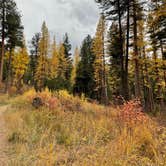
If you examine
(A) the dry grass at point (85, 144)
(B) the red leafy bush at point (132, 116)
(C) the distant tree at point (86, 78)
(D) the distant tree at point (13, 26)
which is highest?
(D) the distant tree at point (13, 26)

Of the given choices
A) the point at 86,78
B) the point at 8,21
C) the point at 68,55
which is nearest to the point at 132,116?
the point at 8,21

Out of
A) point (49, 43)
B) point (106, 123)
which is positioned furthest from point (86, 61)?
point (106, 123)

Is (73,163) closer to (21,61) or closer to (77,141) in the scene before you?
(77,141)

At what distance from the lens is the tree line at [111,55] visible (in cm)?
1469

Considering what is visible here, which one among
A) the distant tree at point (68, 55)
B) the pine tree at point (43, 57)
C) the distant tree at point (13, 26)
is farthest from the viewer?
the distant tree at point (68, 55)

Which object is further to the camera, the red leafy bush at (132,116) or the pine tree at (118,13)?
the pine tree at (118,13)

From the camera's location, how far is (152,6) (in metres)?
14.4

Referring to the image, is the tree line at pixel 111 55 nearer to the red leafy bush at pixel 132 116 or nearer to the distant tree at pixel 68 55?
the distant tree at pixel 68 55

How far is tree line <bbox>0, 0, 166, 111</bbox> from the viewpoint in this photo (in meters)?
14.7

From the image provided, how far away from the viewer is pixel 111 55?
92.3ft

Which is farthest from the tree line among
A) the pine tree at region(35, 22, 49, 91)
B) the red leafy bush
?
the red leafy bush

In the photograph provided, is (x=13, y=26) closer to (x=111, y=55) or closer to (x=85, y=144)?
(x=111, y=55)

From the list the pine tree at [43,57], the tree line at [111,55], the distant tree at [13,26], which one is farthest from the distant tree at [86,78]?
the distant tree at [13,26]

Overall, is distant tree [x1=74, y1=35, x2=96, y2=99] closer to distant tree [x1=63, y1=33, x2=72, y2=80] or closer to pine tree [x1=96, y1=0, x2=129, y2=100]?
distant tree [x1=63, y1=33, x2=72, y2=80]
